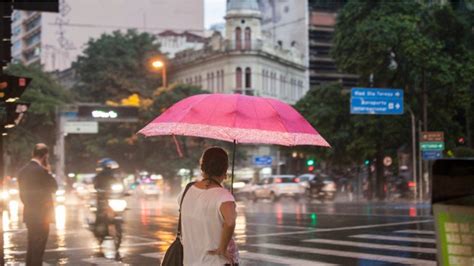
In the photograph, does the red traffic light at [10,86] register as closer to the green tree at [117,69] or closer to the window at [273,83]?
the window at [273,83]

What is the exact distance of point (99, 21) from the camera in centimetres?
8225

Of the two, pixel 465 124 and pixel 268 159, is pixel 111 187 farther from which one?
pixel 268 159

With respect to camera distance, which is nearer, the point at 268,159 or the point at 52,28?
the point at 268,159

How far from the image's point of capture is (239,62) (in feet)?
208

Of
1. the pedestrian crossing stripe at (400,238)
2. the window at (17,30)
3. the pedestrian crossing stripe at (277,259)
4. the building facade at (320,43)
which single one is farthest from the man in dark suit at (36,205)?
the window at (17,30)

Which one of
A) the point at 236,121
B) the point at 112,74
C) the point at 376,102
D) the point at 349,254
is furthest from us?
the point at 112,74

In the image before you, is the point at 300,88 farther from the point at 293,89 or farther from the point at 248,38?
the point at 248,38

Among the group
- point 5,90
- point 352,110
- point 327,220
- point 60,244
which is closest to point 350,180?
point 352,110

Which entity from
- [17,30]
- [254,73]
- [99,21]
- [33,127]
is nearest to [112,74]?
[254,73]

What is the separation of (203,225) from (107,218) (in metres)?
9.90

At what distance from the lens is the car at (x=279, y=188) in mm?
40594

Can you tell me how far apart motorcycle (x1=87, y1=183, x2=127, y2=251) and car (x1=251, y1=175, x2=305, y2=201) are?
25.8 m

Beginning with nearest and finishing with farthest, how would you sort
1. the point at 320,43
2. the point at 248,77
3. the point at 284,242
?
1. the point at 284,242
2. the point at 248,77
3. the point at 320,43

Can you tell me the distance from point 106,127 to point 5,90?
51014 mm
